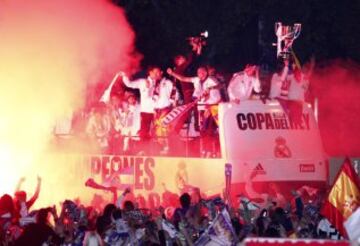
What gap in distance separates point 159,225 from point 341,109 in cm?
1986

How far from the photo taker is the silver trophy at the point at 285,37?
27.1 metres

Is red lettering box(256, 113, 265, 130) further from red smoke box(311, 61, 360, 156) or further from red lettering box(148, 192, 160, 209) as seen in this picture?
red smoke box(311, 61, 360, 156)

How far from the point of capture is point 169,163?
55.3ft

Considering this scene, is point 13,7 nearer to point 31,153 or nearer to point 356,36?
point 31,153

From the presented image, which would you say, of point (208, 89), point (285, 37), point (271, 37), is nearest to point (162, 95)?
point (208, 89)

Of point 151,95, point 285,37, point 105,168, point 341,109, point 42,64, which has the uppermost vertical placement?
point 285,37

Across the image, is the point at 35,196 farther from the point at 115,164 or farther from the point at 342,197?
the point at 342,197

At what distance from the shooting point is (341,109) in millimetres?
31062

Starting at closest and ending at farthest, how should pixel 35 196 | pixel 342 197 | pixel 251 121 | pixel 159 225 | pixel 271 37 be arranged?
1. pixel 342 197
2. pixel 159 225
3. pixel 35 196
4. pixel 251 121
5. pixel 271 37

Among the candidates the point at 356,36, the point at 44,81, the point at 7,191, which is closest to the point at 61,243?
the point at 7,191

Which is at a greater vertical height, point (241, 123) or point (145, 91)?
point (145, 91)

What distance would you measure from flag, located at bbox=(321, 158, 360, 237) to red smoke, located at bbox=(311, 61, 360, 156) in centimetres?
1972

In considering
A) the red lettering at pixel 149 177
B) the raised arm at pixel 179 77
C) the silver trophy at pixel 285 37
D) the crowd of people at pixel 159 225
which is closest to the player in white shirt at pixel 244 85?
the raised arm at pixel 179 77

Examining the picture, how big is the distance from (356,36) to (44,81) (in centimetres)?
1595
